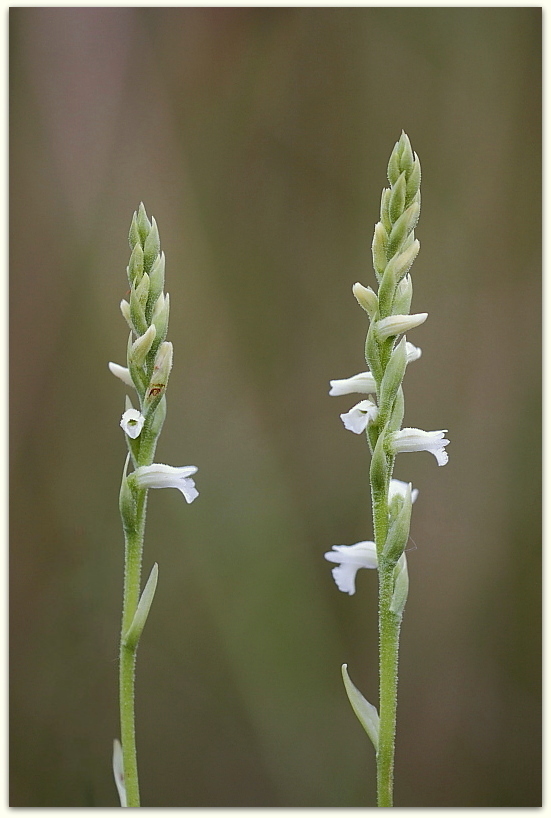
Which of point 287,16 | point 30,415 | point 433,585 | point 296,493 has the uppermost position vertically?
point 287,16

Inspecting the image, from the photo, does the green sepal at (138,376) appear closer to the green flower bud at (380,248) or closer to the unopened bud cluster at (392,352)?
the unopened bud cluster at (392,352)

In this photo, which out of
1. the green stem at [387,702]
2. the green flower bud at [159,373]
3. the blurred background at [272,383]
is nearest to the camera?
the green stem at [387,702]

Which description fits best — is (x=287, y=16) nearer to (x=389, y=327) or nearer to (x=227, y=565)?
(x=389, y=327)

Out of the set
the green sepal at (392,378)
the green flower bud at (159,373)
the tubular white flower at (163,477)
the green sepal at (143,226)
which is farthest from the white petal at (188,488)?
the green sepal at (143,226)

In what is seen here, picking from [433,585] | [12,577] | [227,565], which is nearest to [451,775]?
[433,585]

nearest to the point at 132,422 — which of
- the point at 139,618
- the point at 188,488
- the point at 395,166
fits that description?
the point at 188,488

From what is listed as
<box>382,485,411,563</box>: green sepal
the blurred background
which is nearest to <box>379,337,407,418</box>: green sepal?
<box>382,485,411,563</box>: green sepal

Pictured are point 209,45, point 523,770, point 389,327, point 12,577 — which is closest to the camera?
point 389,327
